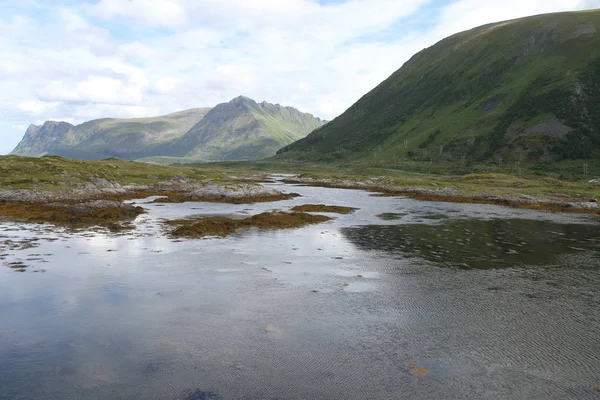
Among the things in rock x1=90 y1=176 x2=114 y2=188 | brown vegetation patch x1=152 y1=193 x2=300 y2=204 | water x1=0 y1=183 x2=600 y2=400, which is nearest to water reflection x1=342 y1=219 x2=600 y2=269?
water x1=0 y1=183 x2=600 y2=400

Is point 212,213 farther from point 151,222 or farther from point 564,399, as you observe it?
point 564,399

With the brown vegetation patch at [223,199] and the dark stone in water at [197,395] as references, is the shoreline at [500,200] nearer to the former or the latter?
the brown vegetation patch at [223,199]

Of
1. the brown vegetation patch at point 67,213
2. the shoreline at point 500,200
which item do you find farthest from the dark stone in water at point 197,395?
the shoreline at point 500,200

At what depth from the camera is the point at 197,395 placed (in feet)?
49.4

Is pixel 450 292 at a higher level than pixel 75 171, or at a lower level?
lower

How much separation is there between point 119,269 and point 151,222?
24.9m

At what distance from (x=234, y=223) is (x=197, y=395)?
132 ft

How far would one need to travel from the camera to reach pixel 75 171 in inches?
3568

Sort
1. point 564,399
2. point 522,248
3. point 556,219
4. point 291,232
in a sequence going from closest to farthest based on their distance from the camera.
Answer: point 564,399 → point 522,248 → point 291,232 → point 556,219

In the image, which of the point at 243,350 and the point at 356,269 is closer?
the point at 243,350

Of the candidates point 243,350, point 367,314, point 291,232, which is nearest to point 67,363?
point 243,350

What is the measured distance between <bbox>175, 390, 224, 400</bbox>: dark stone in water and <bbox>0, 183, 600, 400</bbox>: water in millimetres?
84

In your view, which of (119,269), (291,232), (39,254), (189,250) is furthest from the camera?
(291,232)

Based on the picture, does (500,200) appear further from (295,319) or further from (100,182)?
(100,182)
